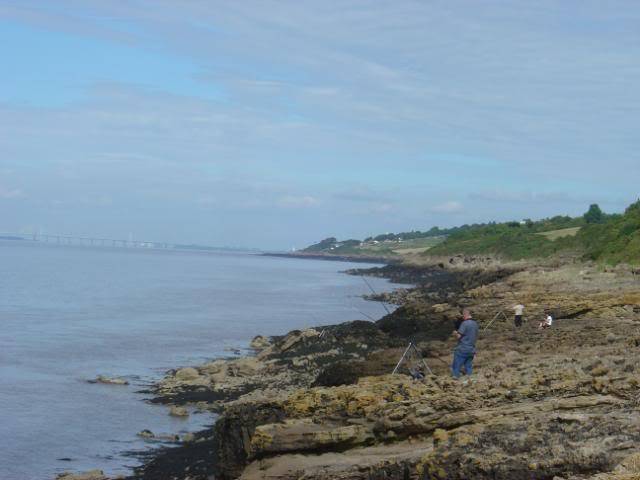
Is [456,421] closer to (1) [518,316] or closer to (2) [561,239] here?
(1) [518,316]

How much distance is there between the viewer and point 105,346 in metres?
39.8

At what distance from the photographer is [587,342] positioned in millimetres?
19188

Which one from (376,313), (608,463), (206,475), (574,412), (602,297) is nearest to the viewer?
(608,463)

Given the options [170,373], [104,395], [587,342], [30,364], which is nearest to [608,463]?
[587,342]

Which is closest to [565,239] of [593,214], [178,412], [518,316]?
[593,214]

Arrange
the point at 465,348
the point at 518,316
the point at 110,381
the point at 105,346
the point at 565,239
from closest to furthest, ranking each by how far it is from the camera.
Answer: the point at 465,348 < the point at 518,316 < the point at 110,381 < the point at 105,346 < the point at 565,239

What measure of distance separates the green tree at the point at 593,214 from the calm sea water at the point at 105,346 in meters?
44.2

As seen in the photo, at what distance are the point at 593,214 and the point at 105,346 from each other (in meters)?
94.8

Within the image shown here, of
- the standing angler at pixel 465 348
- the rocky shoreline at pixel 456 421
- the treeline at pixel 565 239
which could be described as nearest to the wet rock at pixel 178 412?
the rocky shoreline at pixel 456 421

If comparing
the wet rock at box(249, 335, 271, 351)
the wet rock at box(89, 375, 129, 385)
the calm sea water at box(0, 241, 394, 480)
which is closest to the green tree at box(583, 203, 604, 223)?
the calm sea water at box(0, 241, 394, 480)

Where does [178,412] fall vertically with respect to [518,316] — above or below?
below

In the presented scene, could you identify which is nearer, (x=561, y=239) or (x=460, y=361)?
(x=460, y=361)

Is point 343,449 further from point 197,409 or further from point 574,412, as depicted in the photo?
point 197,409

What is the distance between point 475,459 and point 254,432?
14.3 feet
